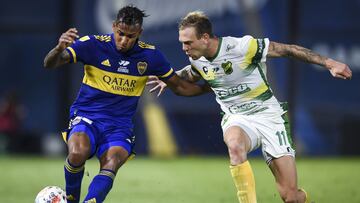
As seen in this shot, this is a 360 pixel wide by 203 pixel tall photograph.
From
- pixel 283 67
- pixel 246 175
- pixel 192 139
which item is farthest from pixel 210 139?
pixel 246 175

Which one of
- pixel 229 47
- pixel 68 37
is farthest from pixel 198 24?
pixel 68 37

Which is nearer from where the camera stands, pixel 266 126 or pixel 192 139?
pixel 266 126

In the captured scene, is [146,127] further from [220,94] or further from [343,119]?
[220,94]

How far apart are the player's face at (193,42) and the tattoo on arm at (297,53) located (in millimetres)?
650

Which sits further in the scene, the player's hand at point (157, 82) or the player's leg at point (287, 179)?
the player's hand at point (157, 82)

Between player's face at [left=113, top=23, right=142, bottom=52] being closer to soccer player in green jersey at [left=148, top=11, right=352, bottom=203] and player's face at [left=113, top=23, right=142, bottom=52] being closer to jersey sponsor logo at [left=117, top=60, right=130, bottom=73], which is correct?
jersey sponsor logo at [left=117, top=60, right=130, bottom=73]

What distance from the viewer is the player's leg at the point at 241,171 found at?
7941mm

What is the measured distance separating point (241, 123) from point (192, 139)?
1088 cm

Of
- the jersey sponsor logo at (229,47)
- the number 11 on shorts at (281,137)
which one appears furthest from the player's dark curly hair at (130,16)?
the number 11 on shorts at (281,137)

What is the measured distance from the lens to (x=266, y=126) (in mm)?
8578

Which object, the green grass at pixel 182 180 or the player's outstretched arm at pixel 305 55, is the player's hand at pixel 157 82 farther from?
the green grass at pixel 182 180

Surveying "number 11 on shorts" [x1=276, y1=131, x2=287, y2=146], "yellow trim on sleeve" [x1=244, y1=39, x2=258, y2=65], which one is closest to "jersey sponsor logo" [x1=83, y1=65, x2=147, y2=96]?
"yellow trim on sleeve" [x1=244, y1=39, x2=258, y2=65]

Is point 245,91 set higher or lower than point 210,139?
higher

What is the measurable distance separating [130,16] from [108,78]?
26.6 inches
